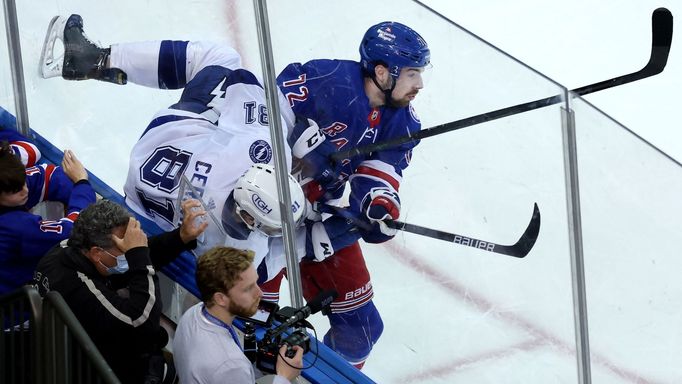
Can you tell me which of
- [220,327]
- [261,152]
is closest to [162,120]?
[261,152]

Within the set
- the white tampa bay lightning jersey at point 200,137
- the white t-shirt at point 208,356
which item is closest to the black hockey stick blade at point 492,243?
the white tampa bay lightning jersey at point 200,137

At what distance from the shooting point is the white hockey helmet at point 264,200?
3055 millimetres

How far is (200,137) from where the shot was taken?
10.6ft

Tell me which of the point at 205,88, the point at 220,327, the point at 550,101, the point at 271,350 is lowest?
the point at 271,350

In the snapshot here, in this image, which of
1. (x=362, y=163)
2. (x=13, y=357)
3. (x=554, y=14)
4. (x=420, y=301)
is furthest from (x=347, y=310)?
(x=554, y=14)

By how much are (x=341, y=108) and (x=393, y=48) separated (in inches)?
8.5

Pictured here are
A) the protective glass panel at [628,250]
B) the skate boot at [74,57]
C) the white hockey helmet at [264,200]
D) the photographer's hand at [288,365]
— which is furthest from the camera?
the skate boot at [74,57]

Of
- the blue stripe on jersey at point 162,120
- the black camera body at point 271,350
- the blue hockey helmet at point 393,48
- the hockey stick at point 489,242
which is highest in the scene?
the blue hockey helmet at point 393,48

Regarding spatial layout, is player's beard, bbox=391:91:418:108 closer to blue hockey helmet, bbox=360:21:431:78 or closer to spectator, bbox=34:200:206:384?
blue hockey helmet, bbox=360:21:431:78

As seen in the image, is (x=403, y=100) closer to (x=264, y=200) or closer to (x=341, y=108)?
(x=341, y=108)

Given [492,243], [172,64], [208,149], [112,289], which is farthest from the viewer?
[172,64]

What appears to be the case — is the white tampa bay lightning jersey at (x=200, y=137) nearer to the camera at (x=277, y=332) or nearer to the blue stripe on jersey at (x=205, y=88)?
the blue stripe on jersey at (x=205, y=88)

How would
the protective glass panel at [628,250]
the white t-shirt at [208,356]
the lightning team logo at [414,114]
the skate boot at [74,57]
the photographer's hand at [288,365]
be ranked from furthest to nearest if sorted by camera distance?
1. the skate boot at [74,57]
2. the lightning team logo at [414,114]
3. the protective glass panel at [628,250]
4. the photographer's hand at [288,365]
5. the white t-shirt at [208,356]

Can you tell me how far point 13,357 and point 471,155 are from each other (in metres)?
1.17
